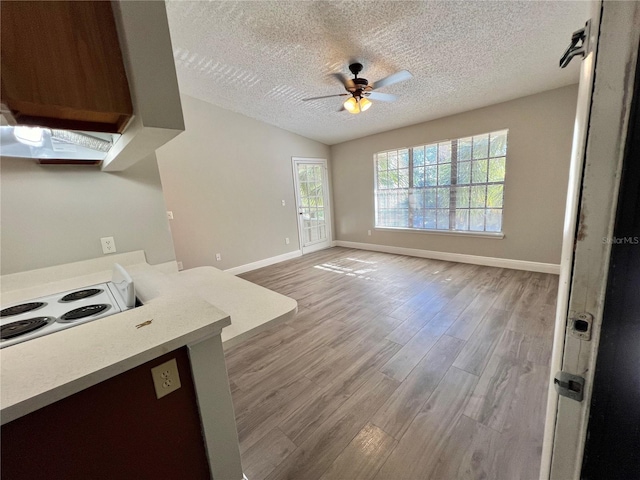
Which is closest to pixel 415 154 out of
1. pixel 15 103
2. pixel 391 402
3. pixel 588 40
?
pixel 391 402

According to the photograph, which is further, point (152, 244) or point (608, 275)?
point (152, 244)

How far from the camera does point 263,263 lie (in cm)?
477

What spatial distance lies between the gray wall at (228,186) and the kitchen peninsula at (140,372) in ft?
10.1

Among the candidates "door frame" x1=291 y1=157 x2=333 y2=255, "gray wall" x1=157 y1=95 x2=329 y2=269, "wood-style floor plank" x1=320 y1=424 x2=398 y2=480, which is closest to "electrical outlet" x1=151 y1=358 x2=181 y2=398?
"wood-style floor plank" x1=320 y1=424 x2=398 y2=480

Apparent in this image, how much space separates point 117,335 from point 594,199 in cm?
117

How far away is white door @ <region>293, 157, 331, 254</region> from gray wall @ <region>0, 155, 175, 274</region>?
3655 millimetres

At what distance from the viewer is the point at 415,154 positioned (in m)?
4.53

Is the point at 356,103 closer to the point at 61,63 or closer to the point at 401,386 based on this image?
the point at 61,63

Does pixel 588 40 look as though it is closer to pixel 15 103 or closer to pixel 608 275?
pixel 608 275

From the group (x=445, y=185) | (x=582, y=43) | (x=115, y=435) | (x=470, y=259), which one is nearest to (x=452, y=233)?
(x=470, y=259)

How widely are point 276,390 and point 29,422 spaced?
1349mm

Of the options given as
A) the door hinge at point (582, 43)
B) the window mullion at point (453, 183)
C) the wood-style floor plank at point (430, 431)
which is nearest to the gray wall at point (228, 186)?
the window mullion at point (453, 183)

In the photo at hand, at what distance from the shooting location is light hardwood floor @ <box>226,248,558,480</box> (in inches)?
49.5

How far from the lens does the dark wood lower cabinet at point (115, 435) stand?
60 centimetres
